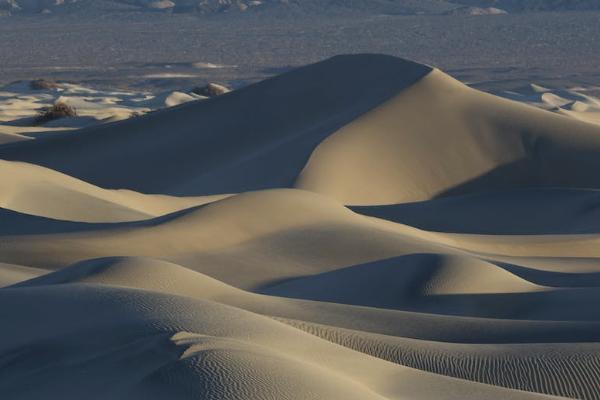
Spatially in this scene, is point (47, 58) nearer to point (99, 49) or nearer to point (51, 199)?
point (99, 49)

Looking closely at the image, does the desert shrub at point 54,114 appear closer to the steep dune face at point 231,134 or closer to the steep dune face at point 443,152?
the steep dune face at point 231,134

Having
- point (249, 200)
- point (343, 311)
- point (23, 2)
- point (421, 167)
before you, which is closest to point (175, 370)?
point (343, 311)

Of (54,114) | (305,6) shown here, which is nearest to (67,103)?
(54,114)

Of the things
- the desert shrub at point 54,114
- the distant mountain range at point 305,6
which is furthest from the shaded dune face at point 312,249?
the distant mountain range at point 305,6

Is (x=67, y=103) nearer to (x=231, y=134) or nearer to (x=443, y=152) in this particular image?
(x=231, y=134)

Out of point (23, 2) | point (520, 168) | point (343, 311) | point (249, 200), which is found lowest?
point (23, 2)

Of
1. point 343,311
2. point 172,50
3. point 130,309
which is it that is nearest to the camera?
point 130,309

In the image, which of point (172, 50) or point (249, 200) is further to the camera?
point (172, 50)

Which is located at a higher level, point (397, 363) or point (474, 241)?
point (397, 363)
